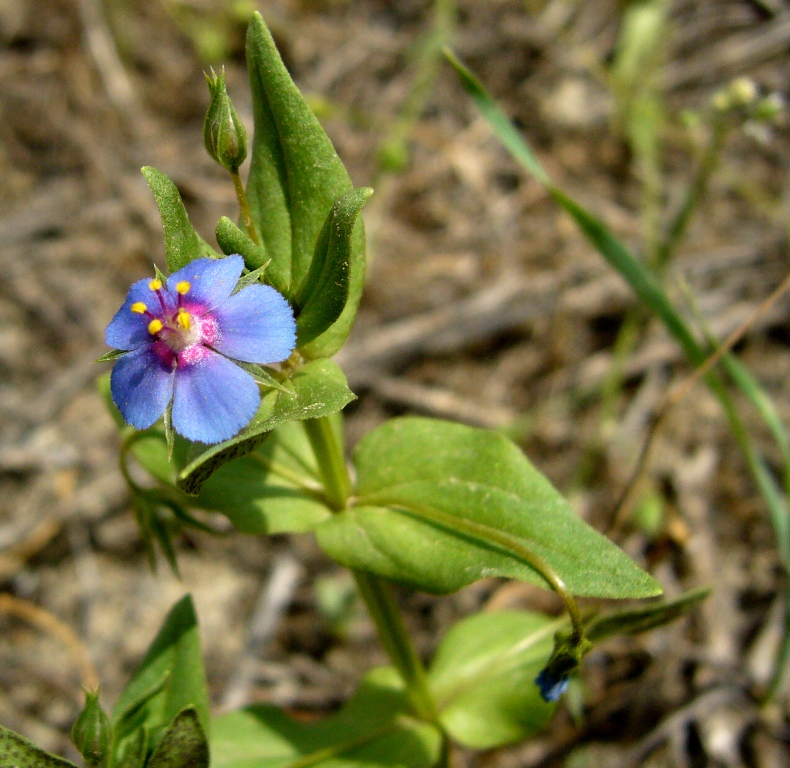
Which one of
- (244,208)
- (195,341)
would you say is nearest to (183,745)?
(195,341)

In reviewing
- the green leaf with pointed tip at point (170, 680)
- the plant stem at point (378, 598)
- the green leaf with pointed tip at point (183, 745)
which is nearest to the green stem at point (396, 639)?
the plant stem at point (378, 598)

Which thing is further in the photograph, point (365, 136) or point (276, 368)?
point (365, 136)

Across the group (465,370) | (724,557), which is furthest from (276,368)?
(724,557)

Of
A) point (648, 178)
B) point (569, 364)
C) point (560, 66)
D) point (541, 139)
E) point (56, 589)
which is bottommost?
point (56, 589)

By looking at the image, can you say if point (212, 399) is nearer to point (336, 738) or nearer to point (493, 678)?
point (336, 738)

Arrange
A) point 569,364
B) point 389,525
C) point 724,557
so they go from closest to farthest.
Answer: point 389,525
point 724,557
point 569,364

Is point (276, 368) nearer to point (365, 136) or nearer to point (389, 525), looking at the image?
point (389, 525)

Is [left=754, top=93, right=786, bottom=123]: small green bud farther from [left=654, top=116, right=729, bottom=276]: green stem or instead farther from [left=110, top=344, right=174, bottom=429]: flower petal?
[left=110, top=344, right=174, bottom=429]: flower petal
